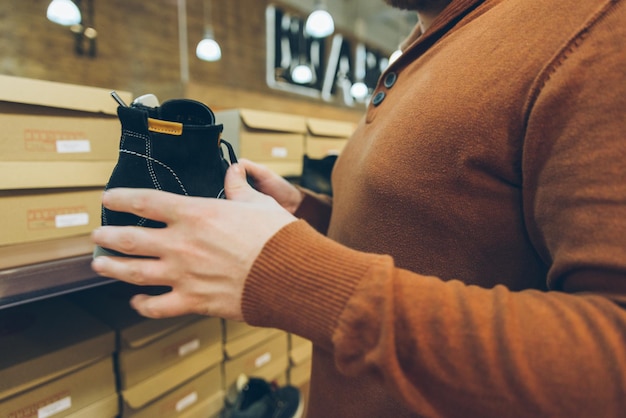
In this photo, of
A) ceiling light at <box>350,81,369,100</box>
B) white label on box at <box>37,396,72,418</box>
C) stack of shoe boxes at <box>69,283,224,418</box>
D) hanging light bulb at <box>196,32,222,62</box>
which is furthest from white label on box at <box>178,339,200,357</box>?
ceiling light at <box>350,81,369,100</box>

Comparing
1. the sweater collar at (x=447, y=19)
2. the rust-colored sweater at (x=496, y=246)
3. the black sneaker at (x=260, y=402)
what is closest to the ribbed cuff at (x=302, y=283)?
the rust-colored sweater at (x=496, y=246)

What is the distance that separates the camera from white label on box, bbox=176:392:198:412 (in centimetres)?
93

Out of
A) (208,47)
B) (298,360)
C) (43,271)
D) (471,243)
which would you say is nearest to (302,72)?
(208,47)

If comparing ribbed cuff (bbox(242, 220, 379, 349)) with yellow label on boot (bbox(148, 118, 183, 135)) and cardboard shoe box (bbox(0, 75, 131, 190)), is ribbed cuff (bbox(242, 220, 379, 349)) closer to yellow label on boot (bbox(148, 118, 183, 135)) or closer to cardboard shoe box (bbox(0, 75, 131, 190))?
A: yellow label on boot (bbox(148, 118, 183, 135))

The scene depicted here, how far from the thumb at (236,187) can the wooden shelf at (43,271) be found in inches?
13.9

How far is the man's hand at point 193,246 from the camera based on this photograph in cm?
31

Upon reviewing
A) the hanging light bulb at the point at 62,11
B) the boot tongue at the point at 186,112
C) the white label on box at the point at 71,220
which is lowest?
the white label on box at the point at 71,220

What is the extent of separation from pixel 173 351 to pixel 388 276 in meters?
0.81

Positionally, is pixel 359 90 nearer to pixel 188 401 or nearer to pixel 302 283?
pixel 188 401

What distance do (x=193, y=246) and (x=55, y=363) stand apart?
1.92 ft

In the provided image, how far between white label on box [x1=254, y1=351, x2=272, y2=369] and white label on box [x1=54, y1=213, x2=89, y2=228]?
2.32ft

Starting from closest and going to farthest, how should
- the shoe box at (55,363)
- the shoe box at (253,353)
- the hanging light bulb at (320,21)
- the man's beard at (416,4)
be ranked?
the man's beard at (416,4), the shoe box at (55,363), the shoe box at (253,353), the hanging light bulb at (320,21)

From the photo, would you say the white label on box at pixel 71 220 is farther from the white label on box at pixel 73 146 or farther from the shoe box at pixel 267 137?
the shoe box at pixel 267 137

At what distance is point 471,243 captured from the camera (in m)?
0.39
